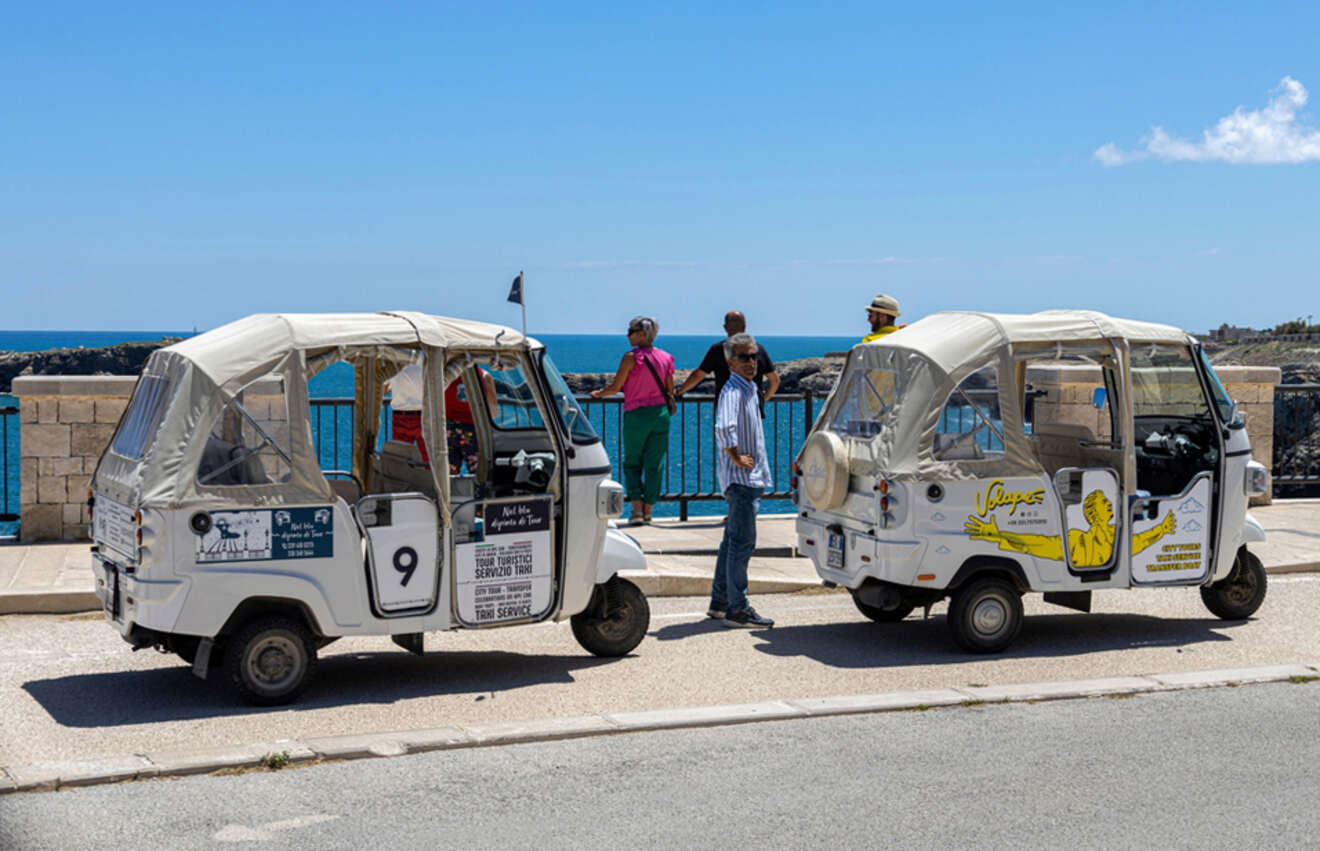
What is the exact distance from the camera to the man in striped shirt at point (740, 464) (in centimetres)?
987

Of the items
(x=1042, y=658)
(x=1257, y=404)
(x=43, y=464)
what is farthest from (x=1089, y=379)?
(x=43, y=464)

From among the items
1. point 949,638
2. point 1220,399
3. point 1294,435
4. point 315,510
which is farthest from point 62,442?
point 1294,435

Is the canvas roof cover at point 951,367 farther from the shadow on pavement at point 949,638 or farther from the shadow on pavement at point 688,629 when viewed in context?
the shadow on pavement at point 688,629

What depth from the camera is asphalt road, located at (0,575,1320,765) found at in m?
7.33

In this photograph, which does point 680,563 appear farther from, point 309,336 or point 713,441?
point 309,336

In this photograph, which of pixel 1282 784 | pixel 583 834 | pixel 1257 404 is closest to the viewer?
pixel 583 834

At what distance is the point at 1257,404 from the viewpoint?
1708 centimetres

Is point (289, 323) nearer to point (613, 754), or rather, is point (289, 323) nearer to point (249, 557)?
point (249, 557)

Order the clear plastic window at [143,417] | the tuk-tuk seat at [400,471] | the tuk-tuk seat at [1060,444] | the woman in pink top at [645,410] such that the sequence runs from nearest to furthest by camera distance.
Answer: the clear plastic window at [143,417] → the tuk-tuk seat at [400,471] → the tuk-tuk seat at [1060,444] → the woman in pink top at [645,410]

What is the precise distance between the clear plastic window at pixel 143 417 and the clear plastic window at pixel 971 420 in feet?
14.6

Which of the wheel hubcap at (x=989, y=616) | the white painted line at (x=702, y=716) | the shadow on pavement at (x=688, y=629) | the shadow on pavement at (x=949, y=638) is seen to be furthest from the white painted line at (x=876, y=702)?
the shadow on pavement at (x=688, y=629)

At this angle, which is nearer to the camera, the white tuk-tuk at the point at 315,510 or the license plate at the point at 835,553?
the white tuk-tuk at the point at 315,510

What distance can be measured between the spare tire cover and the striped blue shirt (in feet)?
1.11

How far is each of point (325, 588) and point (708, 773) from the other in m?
2.32
